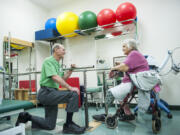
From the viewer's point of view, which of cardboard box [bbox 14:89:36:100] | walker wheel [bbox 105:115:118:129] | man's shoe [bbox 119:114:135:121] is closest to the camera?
walker wheel [bbox 105:115:118:129]

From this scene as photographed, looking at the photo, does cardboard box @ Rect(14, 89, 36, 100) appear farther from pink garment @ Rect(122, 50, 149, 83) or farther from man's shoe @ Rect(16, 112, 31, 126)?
pink garment @ Rect(122, 50, 149, 83)

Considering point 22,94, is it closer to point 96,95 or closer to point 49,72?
point 96,95

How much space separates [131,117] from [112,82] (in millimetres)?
1277

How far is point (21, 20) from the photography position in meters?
3.88

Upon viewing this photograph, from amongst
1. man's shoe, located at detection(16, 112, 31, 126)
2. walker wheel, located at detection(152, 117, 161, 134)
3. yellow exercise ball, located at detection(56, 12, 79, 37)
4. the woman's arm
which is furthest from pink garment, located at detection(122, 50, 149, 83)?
yellow exercise ball, located at detection(56, 12, 79, 37)

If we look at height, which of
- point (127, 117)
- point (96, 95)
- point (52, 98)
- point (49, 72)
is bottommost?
point (127, 117)

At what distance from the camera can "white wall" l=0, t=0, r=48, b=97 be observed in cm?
345

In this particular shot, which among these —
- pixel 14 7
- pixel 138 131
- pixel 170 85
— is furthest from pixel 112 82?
pixel 14 7

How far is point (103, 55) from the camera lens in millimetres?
3650

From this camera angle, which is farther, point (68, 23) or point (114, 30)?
point (114, 30)

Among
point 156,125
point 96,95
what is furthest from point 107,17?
point 156,125

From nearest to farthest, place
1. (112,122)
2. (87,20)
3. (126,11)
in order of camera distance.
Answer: (112,122)
(126,11)
(87,20)

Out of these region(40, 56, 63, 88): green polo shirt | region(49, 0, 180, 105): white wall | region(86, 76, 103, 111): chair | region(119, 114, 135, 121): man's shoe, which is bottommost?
region(119, 114, 135, 121): man's shoe

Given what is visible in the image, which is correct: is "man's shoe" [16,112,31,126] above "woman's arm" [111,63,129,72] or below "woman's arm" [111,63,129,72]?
below
